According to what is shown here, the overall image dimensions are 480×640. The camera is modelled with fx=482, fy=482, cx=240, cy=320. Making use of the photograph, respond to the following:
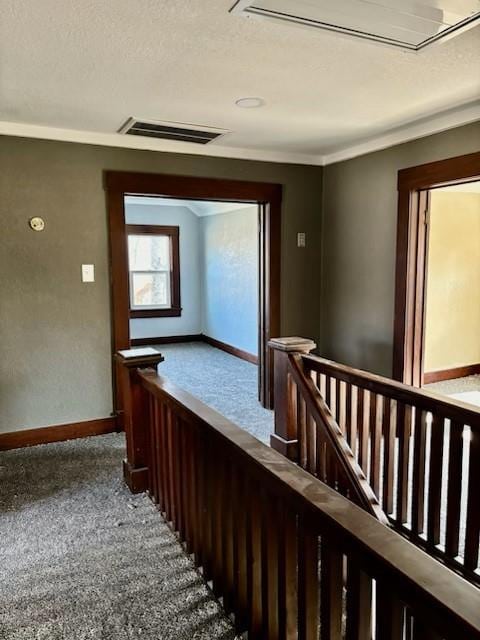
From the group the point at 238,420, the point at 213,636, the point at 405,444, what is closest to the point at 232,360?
the point at 238,420

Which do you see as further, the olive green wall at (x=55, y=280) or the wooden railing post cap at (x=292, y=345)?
the olive green wall at (x=55, y=280)

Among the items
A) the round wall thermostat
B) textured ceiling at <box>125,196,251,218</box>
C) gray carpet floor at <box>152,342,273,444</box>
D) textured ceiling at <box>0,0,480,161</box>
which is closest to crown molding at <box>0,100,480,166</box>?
textured ceiling at <box>0,0,480,161</box>

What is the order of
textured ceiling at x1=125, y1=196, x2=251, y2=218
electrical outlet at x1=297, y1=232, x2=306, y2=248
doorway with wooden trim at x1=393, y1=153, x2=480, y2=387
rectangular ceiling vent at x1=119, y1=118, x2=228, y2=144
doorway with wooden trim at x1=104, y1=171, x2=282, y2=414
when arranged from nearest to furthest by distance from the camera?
rectangular ceiling vent at x1=119, y1=118, x2=228, y2=144, doorway with wooden trim at x1=393, y1=153, x2=480, y2=387, doorway with wooden trim at x1=104, y1=171, x2=282, y2=414, electrical outlet at x1=297, y1=232, x2=306, y2=248, textured ceiling at x1=125, y1=196, x2=251, y2=218

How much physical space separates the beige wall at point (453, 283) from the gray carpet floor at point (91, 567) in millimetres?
3780

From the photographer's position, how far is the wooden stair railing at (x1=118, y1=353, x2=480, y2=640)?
884 mm

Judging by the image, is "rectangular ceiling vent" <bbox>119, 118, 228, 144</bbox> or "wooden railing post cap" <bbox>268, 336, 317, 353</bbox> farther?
"rectangular ceiling vent" <bbox>119, 118, 228, 144</bbox>

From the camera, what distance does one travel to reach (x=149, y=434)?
265 cm

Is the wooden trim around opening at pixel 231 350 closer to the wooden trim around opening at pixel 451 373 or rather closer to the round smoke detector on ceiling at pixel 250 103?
the wooden trim around opening at pixel 451 373

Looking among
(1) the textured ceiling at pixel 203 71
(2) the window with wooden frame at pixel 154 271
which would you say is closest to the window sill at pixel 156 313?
(2) the window with wooden frame at pixel 154 271

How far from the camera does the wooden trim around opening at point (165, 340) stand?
7.60 metres

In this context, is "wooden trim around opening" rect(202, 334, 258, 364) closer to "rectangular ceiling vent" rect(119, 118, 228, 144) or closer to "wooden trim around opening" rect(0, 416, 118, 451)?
"wooden trim around opening" rect(0, 416, 118, 451)

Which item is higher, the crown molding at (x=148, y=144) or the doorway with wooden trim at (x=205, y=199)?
the crown molding at (x=148, y=144)

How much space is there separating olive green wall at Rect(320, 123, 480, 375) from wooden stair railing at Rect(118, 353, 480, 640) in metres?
2.18

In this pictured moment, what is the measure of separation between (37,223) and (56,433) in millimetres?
1553
